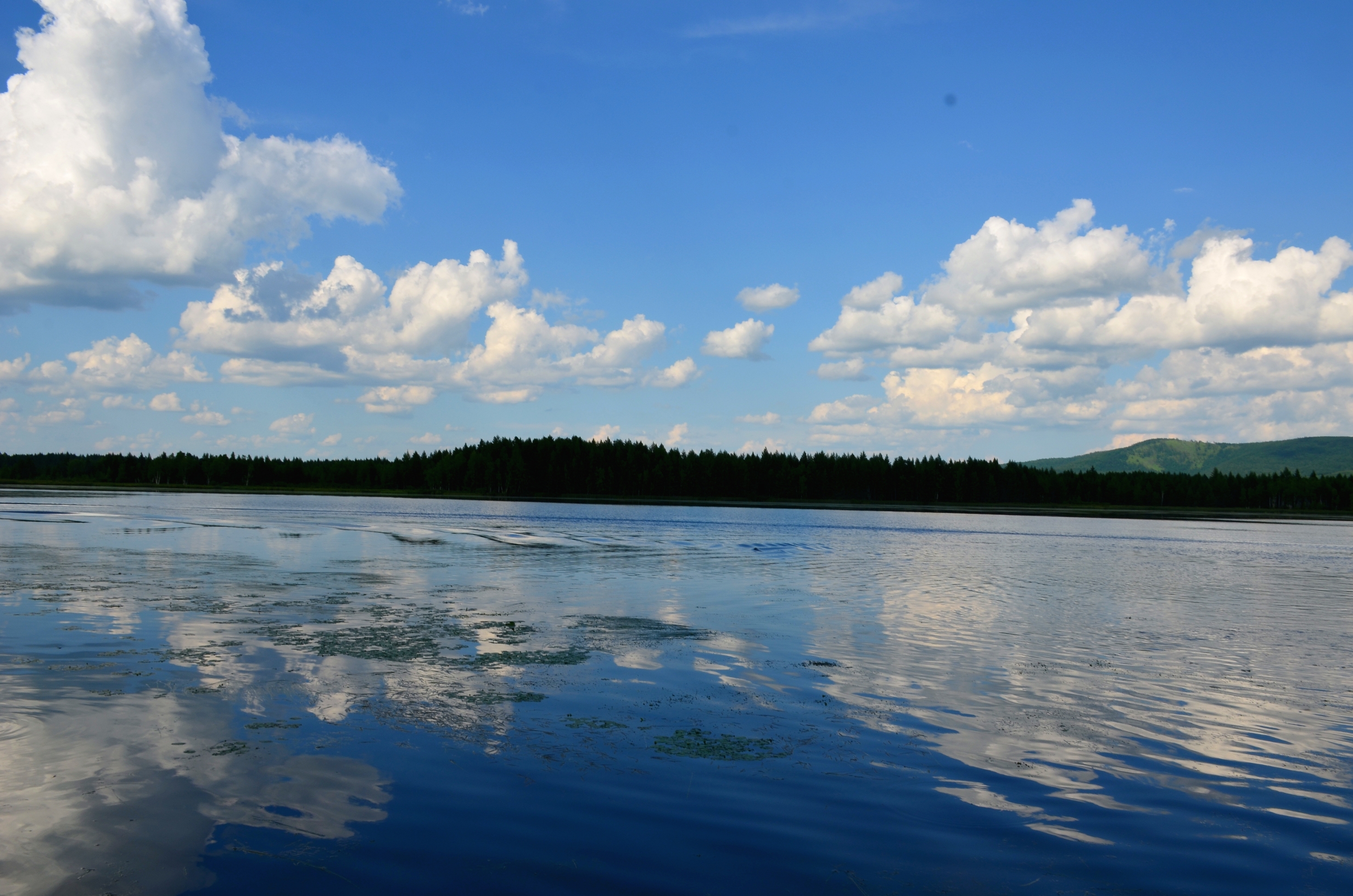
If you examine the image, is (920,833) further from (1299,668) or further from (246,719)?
(1299,668)

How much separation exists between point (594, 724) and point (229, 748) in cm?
572

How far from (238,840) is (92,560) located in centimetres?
3778

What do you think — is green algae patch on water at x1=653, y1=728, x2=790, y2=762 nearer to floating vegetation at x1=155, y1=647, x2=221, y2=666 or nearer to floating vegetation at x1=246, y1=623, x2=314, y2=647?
floating vegetation at x1=155, y1=647, x2=221, y2=666

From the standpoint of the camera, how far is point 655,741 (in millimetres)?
13797


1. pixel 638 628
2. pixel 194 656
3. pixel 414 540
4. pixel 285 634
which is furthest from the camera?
pixel 414 540

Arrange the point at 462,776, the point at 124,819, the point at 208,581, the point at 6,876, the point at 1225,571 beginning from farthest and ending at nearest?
the point at 1225,571
the point at 208,581
the point at 462,776
the point at 124,819
the point at 6,876

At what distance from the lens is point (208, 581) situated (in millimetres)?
33125

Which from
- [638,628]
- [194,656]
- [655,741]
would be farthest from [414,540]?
[655,741]

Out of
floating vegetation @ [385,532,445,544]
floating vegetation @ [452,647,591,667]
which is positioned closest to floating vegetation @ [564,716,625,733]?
floating vegetation @ [452,647,591,667]

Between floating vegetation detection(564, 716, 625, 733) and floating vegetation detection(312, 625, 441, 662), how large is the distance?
20.6ft

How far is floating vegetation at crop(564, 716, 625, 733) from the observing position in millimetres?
14453

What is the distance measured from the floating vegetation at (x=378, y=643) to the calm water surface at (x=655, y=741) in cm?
14

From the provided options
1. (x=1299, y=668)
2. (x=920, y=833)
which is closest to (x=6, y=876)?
(x=920, y=833)

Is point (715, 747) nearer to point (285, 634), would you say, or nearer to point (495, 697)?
point (495, 697)
